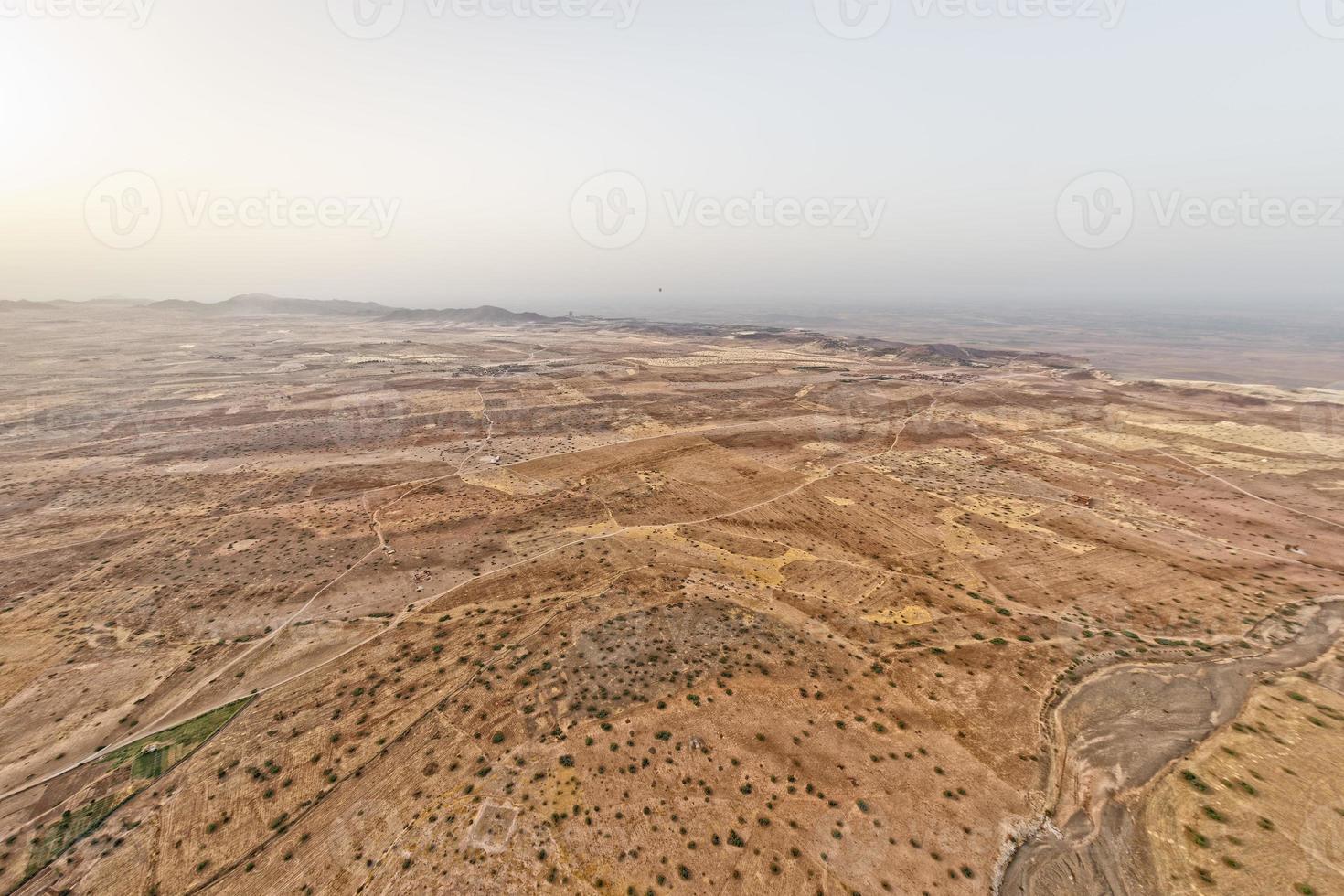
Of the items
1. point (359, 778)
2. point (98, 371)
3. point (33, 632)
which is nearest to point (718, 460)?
point (359, 778)

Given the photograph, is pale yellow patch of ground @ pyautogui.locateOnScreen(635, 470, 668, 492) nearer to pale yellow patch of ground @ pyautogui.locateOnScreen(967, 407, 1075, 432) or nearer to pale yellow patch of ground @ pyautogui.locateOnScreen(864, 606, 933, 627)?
pale yellow patch of ground @ pyautogui.locateOnScreen(864, 606, 933, 627)

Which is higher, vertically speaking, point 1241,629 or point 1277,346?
point 1277,346

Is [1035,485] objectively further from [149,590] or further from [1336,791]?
[149,590]

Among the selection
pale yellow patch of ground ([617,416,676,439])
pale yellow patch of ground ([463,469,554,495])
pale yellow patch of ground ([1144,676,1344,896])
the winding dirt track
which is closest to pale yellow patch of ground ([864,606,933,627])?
the winding dirt track

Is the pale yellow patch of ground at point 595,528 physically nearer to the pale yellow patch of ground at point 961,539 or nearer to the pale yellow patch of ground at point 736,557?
the pale yellow patch of ground at point 736,557

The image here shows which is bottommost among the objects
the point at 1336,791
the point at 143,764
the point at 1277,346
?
the point at 143,764

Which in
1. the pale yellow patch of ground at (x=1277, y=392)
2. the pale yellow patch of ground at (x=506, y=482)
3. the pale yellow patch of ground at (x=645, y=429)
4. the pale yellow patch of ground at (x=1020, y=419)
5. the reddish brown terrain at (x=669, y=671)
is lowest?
the reddish brown terrain at (x=669, y=671)

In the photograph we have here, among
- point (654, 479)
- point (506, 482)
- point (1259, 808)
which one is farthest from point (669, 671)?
point (506, 482)

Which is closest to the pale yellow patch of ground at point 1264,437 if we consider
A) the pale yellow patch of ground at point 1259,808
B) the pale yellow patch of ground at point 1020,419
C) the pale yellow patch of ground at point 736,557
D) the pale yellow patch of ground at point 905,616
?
the pale yellow patch of ground at point 1020,419

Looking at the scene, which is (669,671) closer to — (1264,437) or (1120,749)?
(1120,749)
